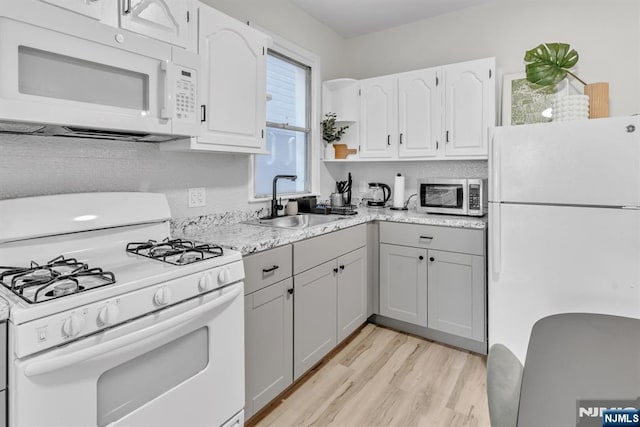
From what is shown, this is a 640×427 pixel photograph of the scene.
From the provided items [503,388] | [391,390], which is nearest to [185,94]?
[503,388]

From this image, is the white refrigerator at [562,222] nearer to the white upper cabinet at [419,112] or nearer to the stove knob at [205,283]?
the white upper cabinet at [419,112]

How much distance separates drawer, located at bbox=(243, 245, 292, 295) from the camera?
1.65 metres

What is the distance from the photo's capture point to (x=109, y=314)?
3.38 feet

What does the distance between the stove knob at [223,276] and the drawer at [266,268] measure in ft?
0.70

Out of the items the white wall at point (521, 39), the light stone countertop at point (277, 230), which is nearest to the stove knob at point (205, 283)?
the light stone countertop at point (277, 230)

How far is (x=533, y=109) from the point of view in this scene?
2.64 metres

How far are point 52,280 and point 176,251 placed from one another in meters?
0.44

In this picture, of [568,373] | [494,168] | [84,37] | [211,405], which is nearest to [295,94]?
[494,168]

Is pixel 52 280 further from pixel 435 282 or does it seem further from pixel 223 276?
pixel 435 282

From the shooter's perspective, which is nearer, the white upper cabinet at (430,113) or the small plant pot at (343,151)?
the white upper cabinet at (430,113)

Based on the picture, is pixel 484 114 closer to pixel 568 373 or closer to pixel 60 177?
pixel 568 373

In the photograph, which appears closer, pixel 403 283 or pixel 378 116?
pixel 403 283

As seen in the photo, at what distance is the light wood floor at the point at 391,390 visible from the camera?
182 centimetres

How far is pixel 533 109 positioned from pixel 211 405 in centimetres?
281
